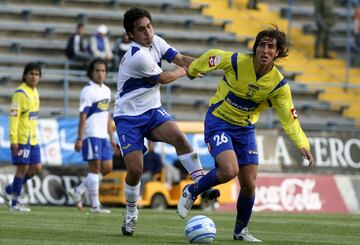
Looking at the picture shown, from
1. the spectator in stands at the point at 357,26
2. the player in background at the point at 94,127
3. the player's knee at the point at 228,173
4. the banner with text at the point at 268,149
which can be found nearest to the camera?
the player's knee at the point at 228,173

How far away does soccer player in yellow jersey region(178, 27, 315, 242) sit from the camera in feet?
37.8

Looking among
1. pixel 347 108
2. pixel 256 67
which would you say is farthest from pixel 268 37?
pixel 347 108

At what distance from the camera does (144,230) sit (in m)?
13.4

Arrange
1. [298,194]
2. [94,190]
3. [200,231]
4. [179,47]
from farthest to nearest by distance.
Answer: [179,47], [298,194], [94,190], [200,231]

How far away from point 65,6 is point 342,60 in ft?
26.7

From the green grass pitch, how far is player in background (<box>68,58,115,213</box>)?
5.98ft

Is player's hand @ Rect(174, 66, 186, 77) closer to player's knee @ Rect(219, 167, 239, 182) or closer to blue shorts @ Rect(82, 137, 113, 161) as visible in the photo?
player's knee @ Rect(219, 167, 239, 182)

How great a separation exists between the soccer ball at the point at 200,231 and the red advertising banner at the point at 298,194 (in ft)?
41.3

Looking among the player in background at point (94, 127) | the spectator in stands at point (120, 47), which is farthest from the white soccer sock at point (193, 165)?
the spectator in stands at point (120, 47)

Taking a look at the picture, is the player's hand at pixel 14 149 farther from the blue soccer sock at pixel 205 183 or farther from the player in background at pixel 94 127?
the blue soccer sock at pixel 205 183

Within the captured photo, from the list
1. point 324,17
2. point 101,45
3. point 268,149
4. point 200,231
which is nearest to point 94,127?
point 268,149

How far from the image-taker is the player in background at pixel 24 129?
1880 centimetres

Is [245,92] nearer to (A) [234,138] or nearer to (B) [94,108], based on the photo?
(A) [234,138]

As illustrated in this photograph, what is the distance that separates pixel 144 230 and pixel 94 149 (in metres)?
5.75
